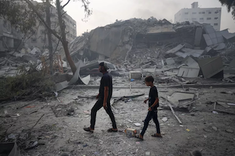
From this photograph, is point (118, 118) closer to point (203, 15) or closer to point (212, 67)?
point (212, 67)

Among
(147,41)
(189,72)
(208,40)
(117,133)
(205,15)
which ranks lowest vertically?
(117,133)

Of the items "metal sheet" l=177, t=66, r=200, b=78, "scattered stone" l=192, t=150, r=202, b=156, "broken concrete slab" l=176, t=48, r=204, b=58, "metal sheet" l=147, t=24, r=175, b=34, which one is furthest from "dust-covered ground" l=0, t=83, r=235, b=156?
"metal sheet" l=147, t=24, r=175, b=34

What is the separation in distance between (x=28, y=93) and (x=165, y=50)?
687 inches

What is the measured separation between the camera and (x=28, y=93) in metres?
6.26

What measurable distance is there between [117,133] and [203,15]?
6521cm

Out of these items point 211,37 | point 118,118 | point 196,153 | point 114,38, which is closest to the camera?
point 196,153

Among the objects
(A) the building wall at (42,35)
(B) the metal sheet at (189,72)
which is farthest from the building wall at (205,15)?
(B) the metal sheet at (189,72)

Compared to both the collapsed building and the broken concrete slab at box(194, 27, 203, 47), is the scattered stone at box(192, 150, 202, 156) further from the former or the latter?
the broken concrete slab at box(194, 27, 203, 47)

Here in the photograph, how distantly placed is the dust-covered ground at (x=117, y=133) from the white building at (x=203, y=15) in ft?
200

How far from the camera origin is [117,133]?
10.7 feet

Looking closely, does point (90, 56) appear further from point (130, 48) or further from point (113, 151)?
point (113, 151)

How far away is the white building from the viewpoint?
54.8 metres

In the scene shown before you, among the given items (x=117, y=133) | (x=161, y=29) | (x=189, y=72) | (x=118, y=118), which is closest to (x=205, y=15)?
(x=161, y=29)

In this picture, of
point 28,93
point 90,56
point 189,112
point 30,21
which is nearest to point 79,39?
point 90,56
